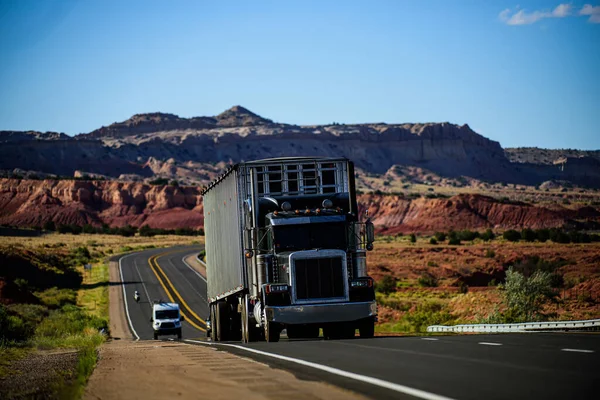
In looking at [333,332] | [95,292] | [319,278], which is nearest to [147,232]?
[95,292]

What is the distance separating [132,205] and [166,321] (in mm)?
135967

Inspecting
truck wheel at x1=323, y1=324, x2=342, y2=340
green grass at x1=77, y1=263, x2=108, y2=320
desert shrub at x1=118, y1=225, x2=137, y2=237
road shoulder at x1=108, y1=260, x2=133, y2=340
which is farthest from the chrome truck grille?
desert shrub at x1=118, y1=225, x2=137, y2=237

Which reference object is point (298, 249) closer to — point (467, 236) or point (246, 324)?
point (246, 324)

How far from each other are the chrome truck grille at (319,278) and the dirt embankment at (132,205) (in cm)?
12798

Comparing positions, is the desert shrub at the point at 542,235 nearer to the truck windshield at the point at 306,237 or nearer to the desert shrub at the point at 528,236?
the desert shrub at the point at 528,236

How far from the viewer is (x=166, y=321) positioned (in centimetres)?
5409

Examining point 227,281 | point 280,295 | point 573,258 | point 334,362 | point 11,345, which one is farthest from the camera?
point 573,258

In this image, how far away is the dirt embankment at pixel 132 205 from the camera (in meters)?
155

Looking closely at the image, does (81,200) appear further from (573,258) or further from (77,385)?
(77,385)

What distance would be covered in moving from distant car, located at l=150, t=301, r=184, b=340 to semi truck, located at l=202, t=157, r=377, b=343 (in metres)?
27.9

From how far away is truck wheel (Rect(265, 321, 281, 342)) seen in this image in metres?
23.6

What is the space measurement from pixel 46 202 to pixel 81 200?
6831 millimetres

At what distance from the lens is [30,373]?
57.9ft

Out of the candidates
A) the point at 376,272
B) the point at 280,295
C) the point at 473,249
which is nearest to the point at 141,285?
the point at 376,272
